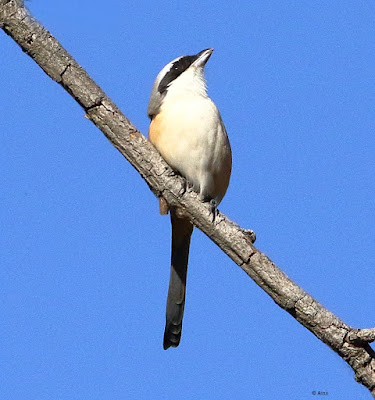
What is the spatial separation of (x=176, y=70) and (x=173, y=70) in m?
0.03

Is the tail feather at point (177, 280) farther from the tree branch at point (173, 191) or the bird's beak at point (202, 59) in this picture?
the bird's beak at point (202, 59)

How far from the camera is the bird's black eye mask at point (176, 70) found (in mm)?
5426

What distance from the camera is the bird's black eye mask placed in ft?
17.8

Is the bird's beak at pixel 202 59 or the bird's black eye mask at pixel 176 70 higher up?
the bird's beak at pixel 202 59

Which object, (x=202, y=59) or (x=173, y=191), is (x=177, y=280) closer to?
(x=173, y=191)

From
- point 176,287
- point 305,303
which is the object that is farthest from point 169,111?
point 305,303

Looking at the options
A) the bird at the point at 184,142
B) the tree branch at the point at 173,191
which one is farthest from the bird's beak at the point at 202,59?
the tree branch at the point at 173,191

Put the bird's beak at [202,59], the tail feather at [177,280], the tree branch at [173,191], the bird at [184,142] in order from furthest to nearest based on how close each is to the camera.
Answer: the bird's beak at [202,59], the tail feather at [177,280], the bird at [184,142], the tree branch at [173,191]

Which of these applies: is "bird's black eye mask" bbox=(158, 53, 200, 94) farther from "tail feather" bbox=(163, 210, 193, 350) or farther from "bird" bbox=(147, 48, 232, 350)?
"tail feather" bbox=(163, 210, 193, 350)

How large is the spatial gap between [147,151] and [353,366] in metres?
1.92

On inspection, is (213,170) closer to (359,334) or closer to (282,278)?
(282,278)

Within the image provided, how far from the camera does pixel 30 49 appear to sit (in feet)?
14.7

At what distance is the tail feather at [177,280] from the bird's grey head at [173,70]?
96 cm

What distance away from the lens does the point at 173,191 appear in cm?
458
